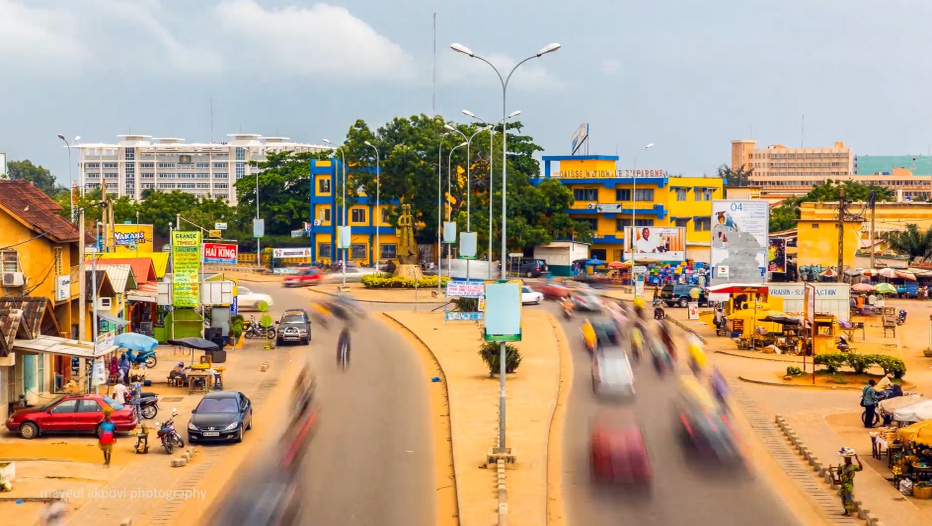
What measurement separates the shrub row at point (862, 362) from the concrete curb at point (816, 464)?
23.7 feet

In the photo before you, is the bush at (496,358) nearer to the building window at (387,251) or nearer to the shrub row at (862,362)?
the shrub row at (862,362)

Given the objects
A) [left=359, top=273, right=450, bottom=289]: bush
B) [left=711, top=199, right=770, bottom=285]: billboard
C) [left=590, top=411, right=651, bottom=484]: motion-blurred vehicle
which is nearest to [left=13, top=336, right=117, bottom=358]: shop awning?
[left=590, top=411, right=651, bottom=484]: motion-blurred vehicle

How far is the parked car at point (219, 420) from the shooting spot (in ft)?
86.4

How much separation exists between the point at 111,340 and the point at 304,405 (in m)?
5.91

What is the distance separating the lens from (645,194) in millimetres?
94688

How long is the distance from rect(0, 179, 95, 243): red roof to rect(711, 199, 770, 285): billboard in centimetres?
3412

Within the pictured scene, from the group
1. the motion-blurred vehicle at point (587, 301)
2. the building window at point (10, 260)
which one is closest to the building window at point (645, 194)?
the motion-blurred vehicle at point (587, 301)

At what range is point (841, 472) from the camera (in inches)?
849

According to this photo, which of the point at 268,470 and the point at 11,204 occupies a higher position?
the point at 11,204

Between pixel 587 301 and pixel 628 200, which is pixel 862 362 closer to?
pixel 587 301

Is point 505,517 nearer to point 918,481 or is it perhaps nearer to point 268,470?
point 268,470

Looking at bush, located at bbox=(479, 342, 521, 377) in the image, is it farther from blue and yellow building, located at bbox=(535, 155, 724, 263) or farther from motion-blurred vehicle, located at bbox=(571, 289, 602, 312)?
blue and yellow building, located at bbox=(535, 155, 724, 263)

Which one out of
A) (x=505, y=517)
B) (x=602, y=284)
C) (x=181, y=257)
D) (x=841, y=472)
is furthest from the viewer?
(x=602, y=284)

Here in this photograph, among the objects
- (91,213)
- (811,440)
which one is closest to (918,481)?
(811,440)
